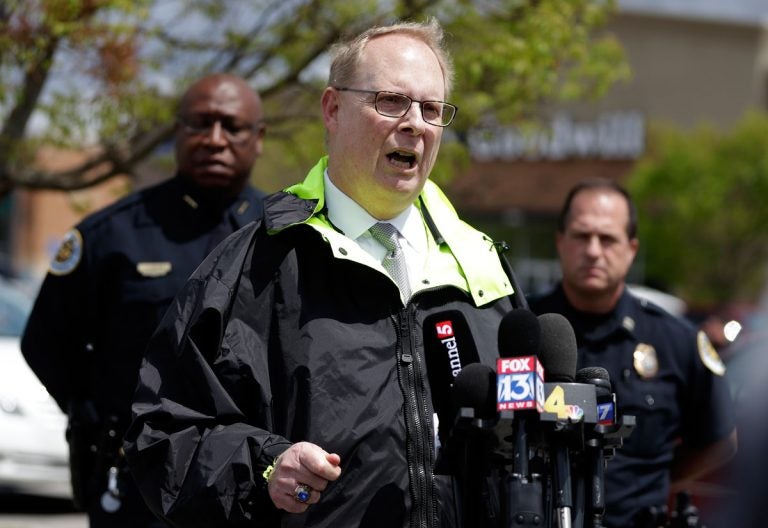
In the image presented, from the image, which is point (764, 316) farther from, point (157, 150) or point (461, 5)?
point (157, 150)

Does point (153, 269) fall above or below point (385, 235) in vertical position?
below

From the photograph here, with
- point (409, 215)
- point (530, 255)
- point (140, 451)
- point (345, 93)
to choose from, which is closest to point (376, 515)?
point (140, 451)

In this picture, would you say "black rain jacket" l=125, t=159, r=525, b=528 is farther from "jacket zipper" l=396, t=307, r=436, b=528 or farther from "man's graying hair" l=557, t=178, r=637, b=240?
"man's graying hair" l=557, t=178, r=637, b=240

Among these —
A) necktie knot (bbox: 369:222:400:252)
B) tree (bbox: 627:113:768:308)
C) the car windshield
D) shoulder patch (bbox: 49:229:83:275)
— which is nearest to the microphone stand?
necktie knot (bbox: 369:222:400:252)

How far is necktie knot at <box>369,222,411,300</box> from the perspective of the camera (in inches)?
131

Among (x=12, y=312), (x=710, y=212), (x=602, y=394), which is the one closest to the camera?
(x=602, y=394)

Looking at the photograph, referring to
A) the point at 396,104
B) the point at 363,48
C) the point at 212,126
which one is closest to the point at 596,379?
the point at 396,104

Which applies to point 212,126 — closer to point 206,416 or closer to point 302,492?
point 206,416

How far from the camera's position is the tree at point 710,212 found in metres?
34.2

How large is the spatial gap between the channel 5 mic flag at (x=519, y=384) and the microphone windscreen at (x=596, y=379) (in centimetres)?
22

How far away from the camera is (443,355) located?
10.7ft

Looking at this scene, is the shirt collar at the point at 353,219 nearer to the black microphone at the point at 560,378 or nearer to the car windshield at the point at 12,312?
the black microphone at the point at 560,378

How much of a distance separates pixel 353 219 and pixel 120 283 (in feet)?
6.20

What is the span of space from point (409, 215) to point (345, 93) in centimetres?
36
